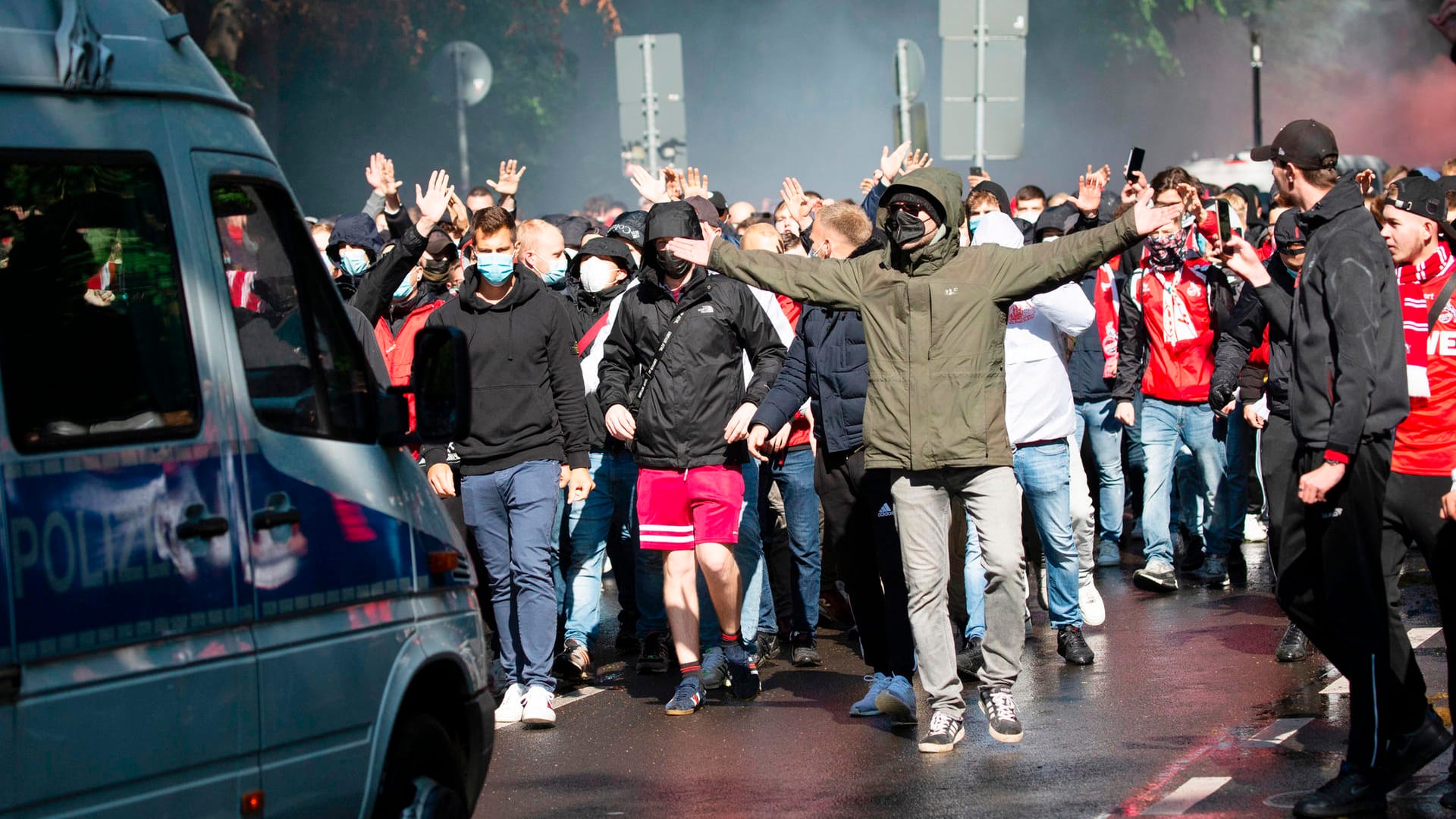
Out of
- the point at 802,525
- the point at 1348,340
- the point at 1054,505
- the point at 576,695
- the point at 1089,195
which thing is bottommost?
the point at 576,695

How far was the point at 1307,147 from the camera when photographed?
6.05 m

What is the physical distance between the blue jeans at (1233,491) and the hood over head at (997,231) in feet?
10.7

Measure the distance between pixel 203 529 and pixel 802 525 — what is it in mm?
5320

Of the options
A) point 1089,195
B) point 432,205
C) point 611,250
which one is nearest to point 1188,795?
point 432,205

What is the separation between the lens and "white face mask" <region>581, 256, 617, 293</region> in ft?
31.7

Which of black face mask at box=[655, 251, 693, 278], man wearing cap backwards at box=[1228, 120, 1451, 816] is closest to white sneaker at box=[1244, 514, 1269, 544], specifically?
black face mask at box=[655, 251, 693, 278]

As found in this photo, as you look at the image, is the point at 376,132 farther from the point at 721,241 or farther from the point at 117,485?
the point at 117,485

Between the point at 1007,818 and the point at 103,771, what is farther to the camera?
the point at 1007,818

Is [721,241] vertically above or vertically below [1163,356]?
above

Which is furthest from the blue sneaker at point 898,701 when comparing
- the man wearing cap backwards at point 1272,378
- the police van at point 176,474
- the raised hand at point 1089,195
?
the raised hand at point 1089,195

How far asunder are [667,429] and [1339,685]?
3.08 metres

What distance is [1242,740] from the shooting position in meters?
6.62

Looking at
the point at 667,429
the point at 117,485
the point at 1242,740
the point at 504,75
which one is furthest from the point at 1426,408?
the point at 504,75

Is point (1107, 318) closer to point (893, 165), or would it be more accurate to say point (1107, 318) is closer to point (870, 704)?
point (893, 165)
